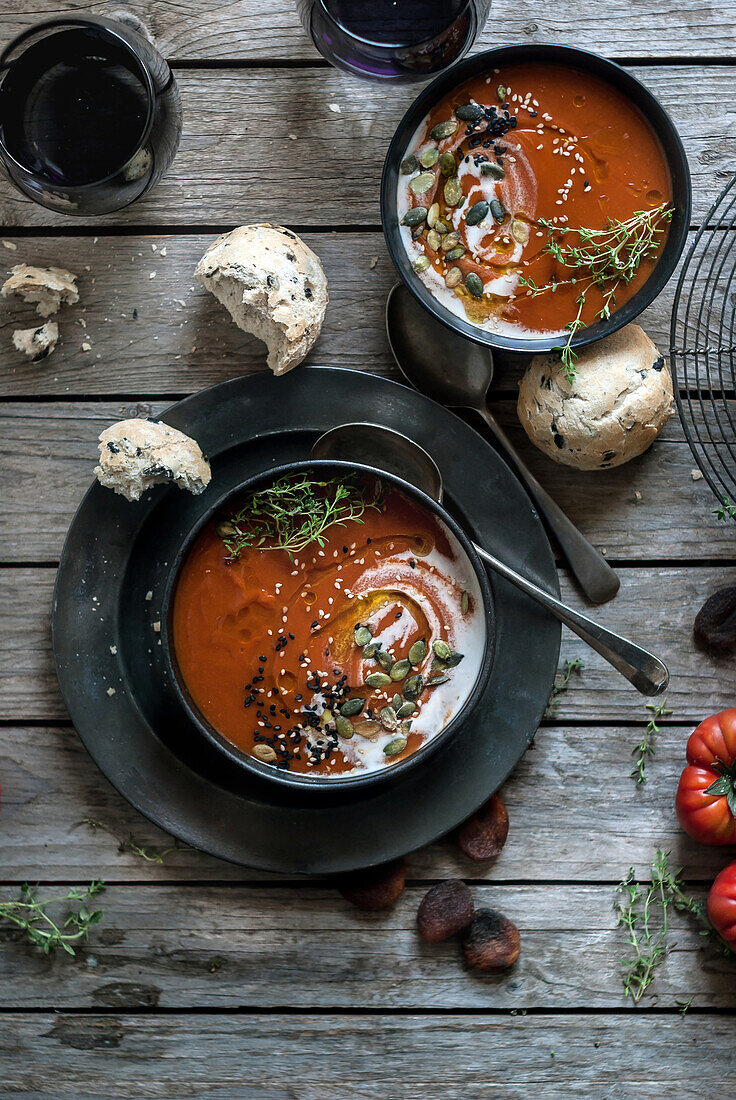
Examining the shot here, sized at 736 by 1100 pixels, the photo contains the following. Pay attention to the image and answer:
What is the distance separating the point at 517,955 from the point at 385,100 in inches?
78.5

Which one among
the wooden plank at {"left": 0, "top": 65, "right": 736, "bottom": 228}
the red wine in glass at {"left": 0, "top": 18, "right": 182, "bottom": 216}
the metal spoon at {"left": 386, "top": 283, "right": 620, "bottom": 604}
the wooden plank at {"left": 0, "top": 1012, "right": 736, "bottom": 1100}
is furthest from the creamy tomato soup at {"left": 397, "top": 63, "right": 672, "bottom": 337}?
the wooden plank at {"left": 0, "top": 1012, "right": 736, "bottom": 1100}

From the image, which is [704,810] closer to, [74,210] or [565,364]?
[565,364]

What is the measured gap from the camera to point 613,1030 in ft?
6.65

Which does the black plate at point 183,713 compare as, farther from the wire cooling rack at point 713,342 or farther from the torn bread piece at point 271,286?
the wire cooling rack at point 713,342

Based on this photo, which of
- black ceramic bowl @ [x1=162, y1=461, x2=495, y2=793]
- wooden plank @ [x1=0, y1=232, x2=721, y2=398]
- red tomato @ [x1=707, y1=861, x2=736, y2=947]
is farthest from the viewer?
wooden plank @ [x1=0, y1=232, x2=721, y2=398]

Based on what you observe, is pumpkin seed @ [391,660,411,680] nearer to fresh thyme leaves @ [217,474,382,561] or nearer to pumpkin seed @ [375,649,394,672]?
pumpkin seed @ [375,649,394,672]

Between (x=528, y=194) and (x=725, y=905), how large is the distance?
1.59 m

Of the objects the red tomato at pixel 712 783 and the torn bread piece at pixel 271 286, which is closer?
the torn bread piece at pixel 271 286

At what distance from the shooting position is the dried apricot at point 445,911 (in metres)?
1.96

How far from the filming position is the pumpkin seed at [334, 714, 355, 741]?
1.77 m

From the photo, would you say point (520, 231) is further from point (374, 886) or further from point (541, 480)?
point (374, 886)

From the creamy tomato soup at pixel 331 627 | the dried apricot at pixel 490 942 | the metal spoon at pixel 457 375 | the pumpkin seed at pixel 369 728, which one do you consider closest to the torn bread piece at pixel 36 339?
the creamy tomato soup at pixel 331 627

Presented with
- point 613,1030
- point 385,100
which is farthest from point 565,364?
A: point 613,1030

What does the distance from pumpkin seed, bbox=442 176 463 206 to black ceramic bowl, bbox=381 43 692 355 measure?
0.36 feet
